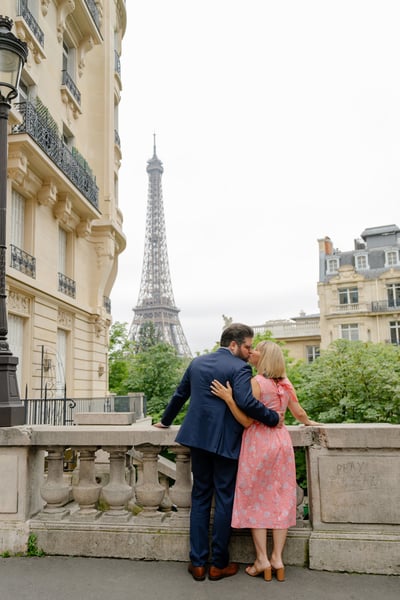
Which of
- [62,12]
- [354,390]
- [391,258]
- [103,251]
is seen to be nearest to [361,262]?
[391,258]

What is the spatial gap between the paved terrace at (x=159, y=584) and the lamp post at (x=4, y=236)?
1.29 meters

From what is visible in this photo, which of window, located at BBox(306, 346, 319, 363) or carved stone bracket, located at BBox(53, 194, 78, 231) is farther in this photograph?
window, located at BBox(306, 346, 319, 363)

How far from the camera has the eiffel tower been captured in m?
78.6

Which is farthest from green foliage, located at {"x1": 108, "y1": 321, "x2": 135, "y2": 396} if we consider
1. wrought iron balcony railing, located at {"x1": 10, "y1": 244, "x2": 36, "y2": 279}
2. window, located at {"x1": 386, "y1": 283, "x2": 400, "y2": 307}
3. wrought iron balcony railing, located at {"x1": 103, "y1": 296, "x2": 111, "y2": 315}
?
window, located at {"x1": 386, "y1": 283, "x2": 400, "y2": 307}

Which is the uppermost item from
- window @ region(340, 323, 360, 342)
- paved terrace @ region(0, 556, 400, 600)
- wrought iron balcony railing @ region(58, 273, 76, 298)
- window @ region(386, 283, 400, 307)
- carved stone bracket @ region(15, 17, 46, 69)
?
carved stone bracket @ region(15, 17, 46, 69)

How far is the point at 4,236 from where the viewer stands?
16.6 feet

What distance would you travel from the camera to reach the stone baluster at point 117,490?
4.43 metres

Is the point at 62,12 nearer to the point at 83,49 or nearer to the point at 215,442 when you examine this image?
the point at 83,49

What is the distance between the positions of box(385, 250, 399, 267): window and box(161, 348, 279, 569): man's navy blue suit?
4821 centimetres

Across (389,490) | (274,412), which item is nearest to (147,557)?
(274,412)

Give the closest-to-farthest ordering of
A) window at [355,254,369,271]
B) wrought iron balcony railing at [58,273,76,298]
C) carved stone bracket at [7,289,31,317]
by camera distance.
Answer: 1. carved stone bracket at [7,289,31,317]
2. wrought iron balcony railing at [58,273,76,298]
3. window at [355,254,369,271]

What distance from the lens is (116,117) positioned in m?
23.9

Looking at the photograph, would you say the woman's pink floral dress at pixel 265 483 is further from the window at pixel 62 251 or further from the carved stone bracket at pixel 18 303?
the window at pixel 62 251

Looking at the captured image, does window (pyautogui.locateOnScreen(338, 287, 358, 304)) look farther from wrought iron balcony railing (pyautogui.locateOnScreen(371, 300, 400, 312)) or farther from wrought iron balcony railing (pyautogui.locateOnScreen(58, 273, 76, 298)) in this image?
wrought iron balcony railing (pyautogui.locateOnScreen(58, 273, 76, 298))
